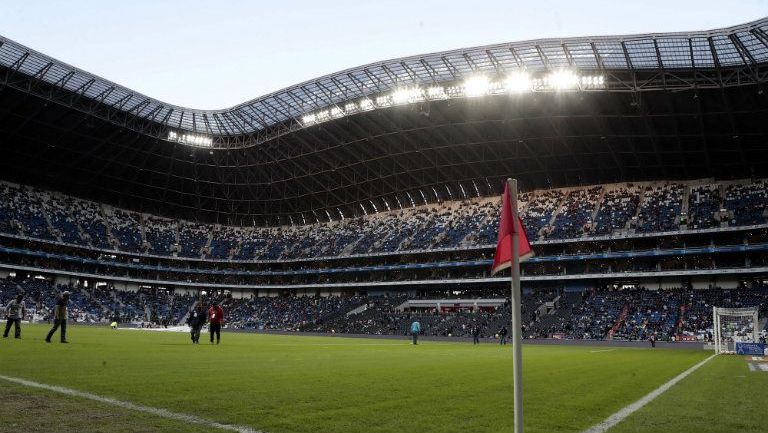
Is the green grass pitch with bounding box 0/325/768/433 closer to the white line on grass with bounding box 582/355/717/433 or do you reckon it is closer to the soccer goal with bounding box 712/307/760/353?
the white line on grass with bounding box 582/355/717/433

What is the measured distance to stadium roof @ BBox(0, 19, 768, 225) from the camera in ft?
164

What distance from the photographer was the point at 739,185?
2464 inches

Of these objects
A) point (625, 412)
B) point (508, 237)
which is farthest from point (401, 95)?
point (508, 237)

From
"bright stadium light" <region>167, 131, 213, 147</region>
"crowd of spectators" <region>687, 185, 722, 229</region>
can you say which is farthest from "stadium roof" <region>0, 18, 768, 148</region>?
"crowd of spectators" <region>687, 185, 722, 229</region>

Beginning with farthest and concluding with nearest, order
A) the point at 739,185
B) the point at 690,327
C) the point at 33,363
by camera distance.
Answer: the point at 739,185
the point at 690,327
the point at 33,363

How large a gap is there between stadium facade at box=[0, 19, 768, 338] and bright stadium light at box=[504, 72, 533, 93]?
0.15m

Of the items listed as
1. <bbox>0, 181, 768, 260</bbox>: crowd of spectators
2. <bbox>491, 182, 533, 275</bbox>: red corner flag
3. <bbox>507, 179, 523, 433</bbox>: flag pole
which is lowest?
<bbox>507, 179, 523, 433</bbox>: flag pole

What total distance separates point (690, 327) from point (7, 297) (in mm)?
68797

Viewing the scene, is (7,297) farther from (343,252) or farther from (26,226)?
(343,252)

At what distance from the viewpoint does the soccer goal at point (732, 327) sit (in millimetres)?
35719

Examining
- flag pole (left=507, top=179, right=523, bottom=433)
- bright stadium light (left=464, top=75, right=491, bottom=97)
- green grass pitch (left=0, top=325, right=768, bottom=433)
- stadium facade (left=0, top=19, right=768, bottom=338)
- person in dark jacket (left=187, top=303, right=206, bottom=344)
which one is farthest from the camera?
bright stadium light (left=464, top=75, right=491, bottom=97)

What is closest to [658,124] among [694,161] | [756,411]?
[694,161]

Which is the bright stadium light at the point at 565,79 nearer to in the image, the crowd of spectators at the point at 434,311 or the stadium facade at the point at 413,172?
the stadium facade at the point at 413,172

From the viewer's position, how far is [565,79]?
51125 millimetres
